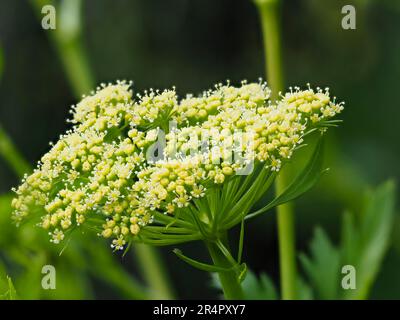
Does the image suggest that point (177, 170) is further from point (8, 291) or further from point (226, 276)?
point (8, 291)

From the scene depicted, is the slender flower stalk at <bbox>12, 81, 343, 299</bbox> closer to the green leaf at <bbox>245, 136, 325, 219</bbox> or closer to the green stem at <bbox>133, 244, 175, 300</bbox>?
the green leaf at <bbox>245, 136, 325, 219</bbox>

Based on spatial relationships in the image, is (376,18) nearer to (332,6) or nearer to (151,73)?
(332,6)

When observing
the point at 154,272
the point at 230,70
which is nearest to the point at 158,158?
the point at 154,272

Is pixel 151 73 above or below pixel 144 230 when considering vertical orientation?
above

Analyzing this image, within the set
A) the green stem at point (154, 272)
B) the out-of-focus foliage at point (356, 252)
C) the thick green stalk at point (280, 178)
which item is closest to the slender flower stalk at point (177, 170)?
the thick green stalk at point (280, 178)

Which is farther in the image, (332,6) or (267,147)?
(332,6)

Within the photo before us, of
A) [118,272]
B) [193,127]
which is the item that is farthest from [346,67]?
[193,127]

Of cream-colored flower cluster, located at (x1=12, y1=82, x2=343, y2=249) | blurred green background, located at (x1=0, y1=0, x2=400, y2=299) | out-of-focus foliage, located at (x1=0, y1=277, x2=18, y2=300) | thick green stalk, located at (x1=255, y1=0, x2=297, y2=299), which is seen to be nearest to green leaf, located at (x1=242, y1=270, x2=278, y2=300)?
thick green stalk, located at (x1=255, y1=0, x2=297, y2=299)
